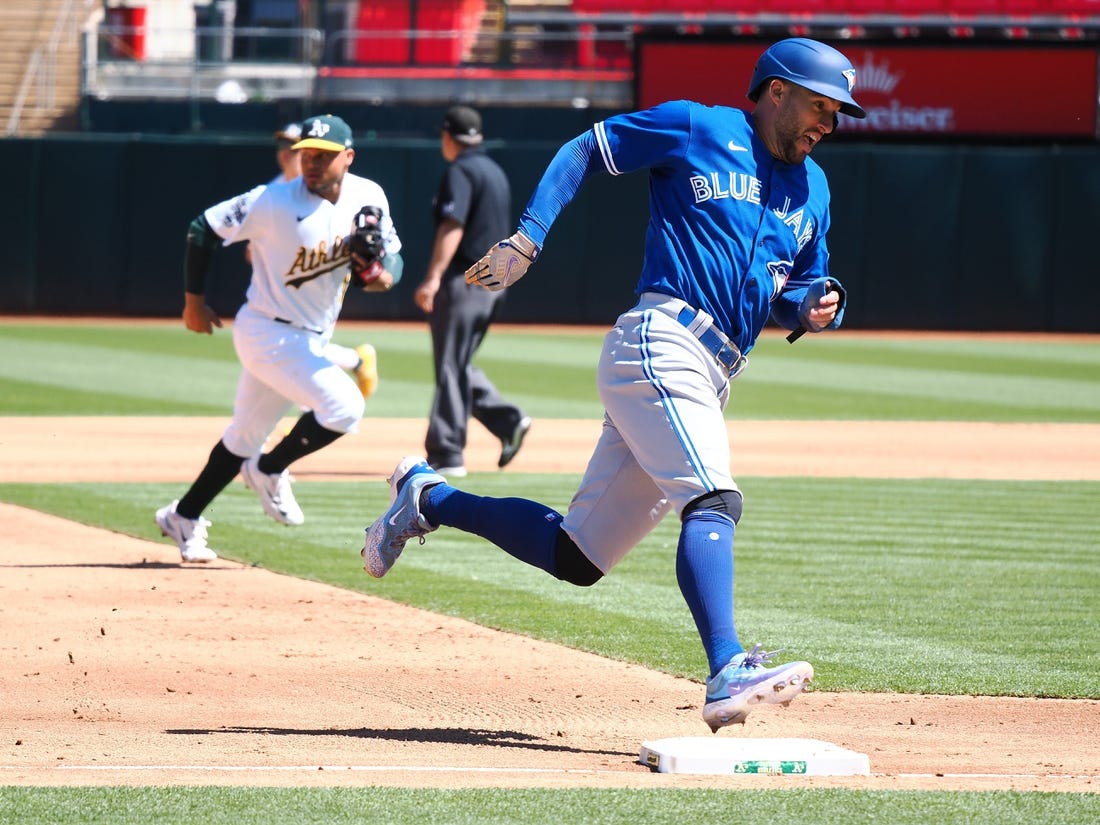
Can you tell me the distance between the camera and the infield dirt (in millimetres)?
4219

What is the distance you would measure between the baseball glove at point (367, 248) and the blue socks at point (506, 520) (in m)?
2.57

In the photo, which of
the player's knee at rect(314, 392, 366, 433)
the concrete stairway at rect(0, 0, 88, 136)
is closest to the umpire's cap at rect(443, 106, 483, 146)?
the player's knee at rect(314, 392, 366, 433)

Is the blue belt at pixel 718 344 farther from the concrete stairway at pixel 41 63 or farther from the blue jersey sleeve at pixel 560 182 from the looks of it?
the concrete stairway at pixel 41 63

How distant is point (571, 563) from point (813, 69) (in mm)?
1500

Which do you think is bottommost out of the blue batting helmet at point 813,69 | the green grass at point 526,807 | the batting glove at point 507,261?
the green grass at point 526,807

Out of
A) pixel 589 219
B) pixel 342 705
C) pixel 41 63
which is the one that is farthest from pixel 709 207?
pixel 41 63

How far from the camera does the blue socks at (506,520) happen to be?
187 inches

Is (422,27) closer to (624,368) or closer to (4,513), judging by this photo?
(4,513)

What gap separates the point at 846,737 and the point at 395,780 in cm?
135

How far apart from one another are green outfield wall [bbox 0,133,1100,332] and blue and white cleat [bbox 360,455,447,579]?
16684 mm

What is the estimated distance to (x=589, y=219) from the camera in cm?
2197

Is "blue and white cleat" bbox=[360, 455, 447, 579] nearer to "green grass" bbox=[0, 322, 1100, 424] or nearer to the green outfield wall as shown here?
"green grass" bbox=[0, 322, 1100, 424]

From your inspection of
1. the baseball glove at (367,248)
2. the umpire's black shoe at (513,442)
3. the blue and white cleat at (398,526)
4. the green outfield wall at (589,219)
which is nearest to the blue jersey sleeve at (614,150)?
the blue and white cleat at (398,526)

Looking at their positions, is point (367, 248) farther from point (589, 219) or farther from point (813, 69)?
point (589, 219)
